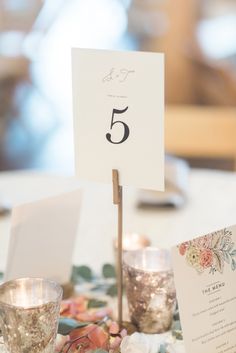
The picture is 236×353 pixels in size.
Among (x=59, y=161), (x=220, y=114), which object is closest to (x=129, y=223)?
(x=220, y=114)

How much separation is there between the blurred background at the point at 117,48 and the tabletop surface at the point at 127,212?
1.57m

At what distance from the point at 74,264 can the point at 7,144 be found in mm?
3824

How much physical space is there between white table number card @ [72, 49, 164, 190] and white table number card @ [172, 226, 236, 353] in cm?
12

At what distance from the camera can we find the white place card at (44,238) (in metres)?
1.09

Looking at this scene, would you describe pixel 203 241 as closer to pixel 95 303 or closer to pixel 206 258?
pixel 206 258

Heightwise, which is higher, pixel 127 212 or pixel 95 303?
pixel 127 212

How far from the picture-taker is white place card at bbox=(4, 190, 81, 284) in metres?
1.09

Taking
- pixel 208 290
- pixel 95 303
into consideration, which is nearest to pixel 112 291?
pixel 95 303

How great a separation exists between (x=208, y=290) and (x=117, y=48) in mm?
5580

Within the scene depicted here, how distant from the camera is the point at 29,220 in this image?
1.10 meters

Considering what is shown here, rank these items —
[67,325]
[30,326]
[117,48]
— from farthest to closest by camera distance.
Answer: [117,48]
[67,325]
[30,326]

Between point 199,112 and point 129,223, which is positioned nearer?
point 129,223

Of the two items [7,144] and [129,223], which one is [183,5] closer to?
[7,144]

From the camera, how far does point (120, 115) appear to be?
96 cm
